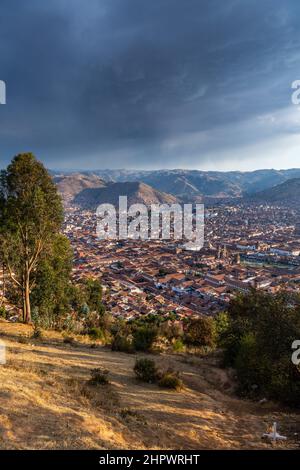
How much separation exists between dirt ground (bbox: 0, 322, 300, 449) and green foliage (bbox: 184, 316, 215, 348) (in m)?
7.09

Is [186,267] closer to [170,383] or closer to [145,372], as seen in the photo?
[145,372]

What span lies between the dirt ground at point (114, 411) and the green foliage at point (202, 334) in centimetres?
709

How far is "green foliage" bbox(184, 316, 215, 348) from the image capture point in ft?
61.8

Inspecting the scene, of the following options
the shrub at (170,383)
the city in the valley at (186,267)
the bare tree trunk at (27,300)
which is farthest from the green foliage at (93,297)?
the shrub at (170,383)

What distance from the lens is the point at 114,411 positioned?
704 centimetres

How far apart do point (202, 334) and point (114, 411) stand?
42.3ft

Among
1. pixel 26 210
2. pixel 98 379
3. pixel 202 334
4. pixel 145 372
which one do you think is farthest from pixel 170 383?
pixel 202 334

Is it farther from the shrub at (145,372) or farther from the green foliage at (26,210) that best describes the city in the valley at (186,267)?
the green foliage at (26,210)

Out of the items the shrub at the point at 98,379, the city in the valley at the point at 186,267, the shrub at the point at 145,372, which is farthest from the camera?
the city in the valley at the point at 186,267

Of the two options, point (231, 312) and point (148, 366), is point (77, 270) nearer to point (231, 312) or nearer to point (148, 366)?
point (231, 312)

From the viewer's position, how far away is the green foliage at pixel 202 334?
1883 cm

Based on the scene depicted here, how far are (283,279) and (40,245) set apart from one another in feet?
190

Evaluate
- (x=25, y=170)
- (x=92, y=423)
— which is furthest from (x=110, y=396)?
(x=25, y=170)

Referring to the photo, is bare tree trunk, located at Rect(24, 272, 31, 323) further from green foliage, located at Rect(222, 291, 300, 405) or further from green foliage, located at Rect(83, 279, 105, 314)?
green foliage, located at Rect(83, 279, 105, 314)
